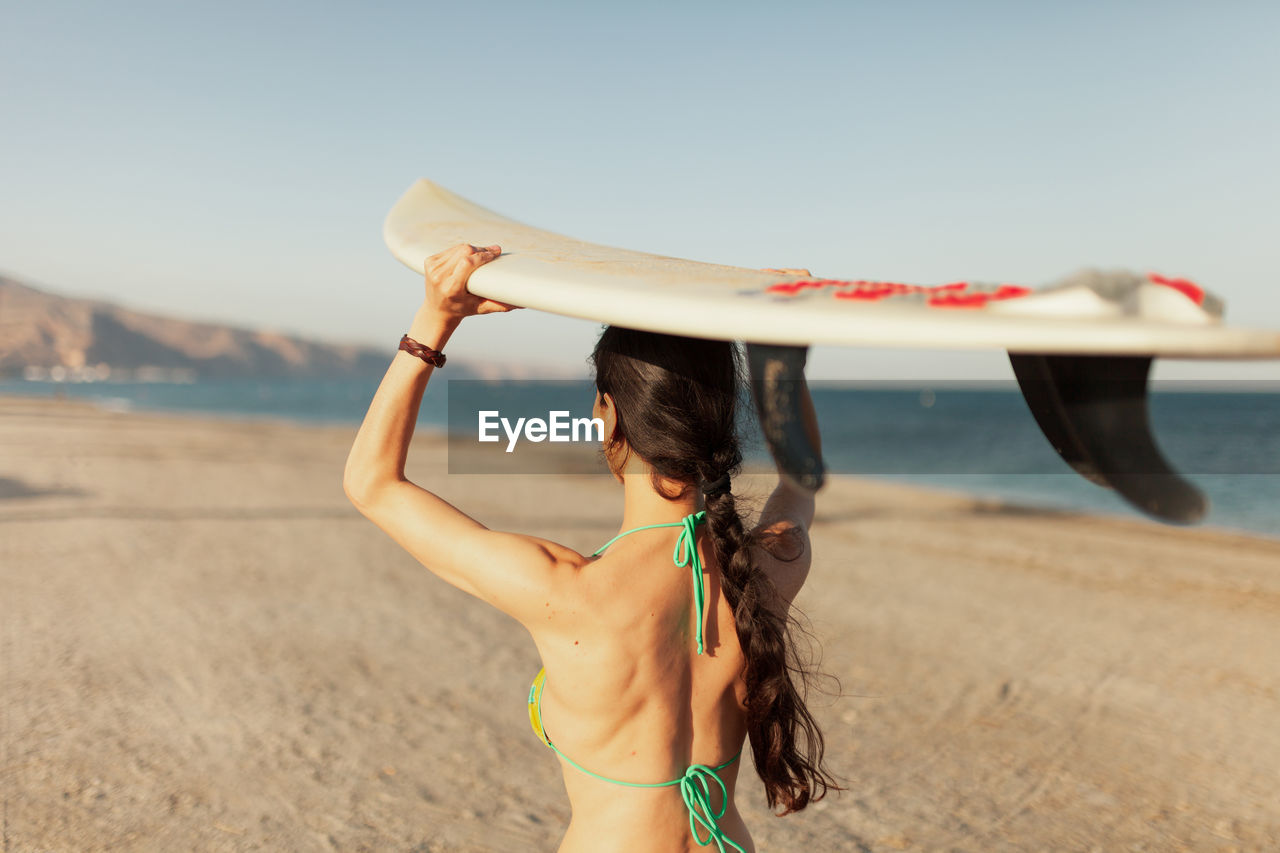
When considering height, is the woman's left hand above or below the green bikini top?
above

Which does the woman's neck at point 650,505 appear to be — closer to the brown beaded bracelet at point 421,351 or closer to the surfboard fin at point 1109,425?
the brown beaded bracelet at point 421,351

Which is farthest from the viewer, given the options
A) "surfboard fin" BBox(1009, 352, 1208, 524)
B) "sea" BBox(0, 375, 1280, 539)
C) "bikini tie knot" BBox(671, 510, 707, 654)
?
"sea" BBox(0, 375, 1280, 539)

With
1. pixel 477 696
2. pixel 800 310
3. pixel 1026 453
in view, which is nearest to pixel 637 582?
pixel 800 310

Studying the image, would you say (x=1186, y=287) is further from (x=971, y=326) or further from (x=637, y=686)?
(x=637, y=686)

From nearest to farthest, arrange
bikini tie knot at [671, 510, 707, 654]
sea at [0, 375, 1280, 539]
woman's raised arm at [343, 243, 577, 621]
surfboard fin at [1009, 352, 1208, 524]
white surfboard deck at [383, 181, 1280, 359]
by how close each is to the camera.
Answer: white surfboard deck at [383, 181, 1280, 359] → surfboard fin at [1009, 352, 1208, 524] → woman's raised arm at [343, 243, 577, 621] → bikini tie knot at [671, 510, 707, 654] → sea at [0, 375, 1280, 539]

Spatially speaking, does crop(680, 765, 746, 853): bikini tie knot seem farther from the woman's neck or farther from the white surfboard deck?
the white surfboard deck

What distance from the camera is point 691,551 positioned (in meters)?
1.53

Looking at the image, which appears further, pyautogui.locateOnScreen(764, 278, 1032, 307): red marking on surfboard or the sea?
the sea

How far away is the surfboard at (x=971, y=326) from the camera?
1053 mm

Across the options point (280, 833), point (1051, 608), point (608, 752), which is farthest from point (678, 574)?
point (1051, 608)

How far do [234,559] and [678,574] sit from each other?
7.43 meters

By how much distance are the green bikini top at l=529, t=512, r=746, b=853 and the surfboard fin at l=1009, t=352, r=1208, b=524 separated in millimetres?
641

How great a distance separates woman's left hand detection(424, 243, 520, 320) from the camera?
154 cm

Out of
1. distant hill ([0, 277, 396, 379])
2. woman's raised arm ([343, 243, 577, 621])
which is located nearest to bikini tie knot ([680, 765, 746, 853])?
woman's raised arm ([343, 243, 577, 621])
